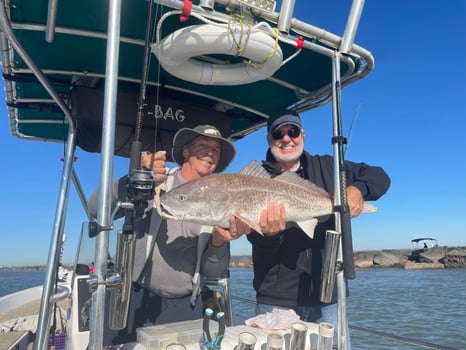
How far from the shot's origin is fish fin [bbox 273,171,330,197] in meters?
3.26

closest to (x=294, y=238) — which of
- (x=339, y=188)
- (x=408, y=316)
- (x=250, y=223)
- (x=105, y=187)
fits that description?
(x=250, y=223)

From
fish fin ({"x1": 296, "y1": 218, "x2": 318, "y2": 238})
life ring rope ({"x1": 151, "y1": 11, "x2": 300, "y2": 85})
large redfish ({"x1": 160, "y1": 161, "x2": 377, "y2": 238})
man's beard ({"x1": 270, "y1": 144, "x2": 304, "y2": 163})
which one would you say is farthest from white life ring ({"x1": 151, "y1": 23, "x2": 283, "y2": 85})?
fish fin ({"x1": 296, "y1": 218, "x2": 318, "y2": 238})

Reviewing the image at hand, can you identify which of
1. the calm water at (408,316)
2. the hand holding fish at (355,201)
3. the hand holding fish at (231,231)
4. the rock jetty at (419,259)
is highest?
the hand holding fish at (355,201)

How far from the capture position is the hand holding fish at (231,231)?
2.96 m

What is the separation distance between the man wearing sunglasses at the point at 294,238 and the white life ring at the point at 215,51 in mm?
628

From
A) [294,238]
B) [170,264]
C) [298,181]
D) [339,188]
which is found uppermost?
[298,181]

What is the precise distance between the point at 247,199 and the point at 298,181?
0.59 m

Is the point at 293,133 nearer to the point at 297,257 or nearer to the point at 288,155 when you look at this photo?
the point at 288,155

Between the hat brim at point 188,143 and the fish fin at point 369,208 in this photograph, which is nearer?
the fish fin at point 369,208

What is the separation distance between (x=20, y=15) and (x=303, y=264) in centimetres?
331

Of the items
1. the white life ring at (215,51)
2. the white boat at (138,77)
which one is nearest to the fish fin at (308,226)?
the white boat at (138,77)

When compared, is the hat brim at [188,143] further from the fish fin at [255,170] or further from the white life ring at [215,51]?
the white life ring at [215,51]

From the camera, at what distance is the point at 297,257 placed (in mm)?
3311

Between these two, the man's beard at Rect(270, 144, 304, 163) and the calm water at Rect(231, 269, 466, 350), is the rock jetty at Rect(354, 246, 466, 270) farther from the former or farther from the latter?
the man's beard at Rect(270, 144, 304, 163)
